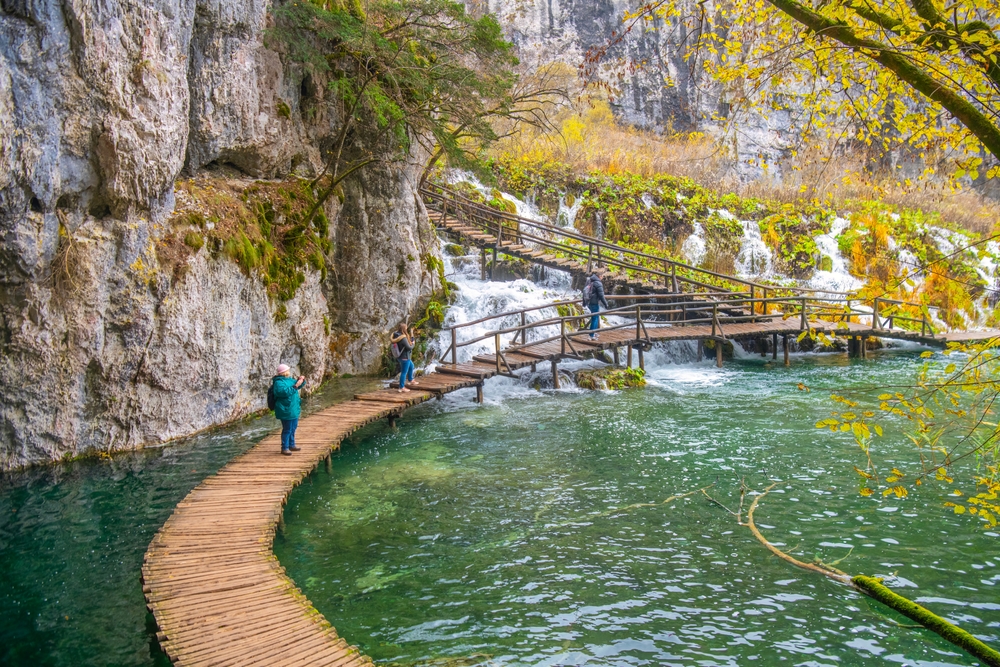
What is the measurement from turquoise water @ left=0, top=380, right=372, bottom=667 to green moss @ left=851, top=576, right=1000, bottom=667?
670 centimetres

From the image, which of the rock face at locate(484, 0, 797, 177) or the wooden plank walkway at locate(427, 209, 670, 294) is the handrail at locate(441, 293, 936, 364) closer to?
the wooden plank walkway at locate(427, 209, 670, 294)

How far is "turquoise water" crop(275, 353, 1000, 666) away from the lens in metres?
6.73

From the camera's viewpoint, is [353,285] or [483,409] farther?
[353,285]

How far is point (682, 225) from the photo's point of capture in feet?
99.1

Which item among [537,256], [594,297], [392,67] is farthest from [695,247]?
[392,67]

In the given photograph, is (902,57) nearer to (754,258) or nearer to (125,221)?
(125,221)

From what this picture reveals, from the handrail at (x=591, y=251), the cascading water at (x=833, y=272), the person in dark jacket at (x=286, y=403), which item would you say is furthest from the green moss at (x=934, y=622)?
the cascading water at (x=833, y=272)

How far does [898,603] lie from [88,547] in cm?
920

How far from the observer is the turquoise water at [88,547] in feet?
22.5

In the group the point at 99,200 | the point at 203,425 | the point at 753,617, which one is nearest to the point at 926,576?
the point at 753,617

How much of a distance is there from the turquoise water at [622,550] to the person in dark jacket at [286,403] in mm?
876

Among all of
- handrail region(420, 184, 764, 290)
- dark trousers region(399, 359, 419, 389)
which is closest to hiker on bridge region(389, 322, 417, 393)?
dark trousers region(399, 359, 419, 389)

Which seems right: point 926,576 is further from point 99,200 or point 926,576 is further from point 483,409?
point 99,200

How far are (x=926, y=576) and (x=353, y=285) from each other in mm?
14958
